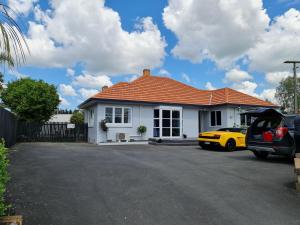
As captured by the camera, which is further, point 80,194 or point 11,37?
point 80,194

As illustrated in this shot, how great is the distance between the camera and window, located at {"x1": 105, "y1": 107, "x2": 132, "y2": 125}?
19484 mm

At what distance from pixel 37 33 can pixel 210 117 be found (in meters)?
22.1

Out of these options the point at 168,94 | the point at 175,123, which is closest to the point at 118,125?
the point at 175,123

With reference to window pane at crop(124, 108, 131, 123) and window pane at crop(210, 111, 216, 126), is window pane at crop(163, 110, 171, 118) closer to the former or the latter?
window pane at crop(124, 108, 131, 123)

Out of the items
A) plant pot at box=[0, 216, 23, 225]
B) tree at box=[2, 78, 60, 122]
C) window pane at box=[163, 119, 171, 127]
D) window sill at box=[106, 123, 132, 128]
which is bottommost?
plant pot at box=[0, 216, 23, 225]

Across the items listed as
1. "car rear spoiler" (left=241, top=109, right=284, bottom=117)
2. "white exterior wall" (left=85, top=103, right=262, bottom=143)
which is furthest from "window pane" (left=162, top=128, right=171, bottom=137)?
"car rear spoiler" (left=241, top=109, right=284, bottom=117)

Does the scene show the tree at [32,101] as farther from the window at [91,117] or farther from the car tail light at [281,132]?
the car tail light at [281,132]

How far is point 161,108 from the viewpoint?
2114 centimetres

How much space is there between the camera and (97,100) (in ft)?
61.7

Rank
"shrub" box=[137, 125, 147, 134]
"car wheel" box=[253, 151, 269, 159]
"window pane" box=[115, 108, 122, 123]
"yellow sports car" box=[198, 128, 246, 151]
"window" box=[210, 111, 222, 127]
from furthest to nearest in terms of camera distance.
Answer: "window" box=[210, 111, 222, 127]
"shrub" box=[137, 125, 147, 134]
"window pane" box=[115, 108, 122, 123]
"yellow sports car" box=[198, 128, 246, 151]
"car wheel" box=[253, 151, 269, 159]

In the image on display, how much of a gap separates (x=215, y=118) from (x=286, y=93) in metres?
36.4

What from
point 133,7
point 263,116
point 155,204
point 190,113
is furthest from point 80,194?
point 190,113

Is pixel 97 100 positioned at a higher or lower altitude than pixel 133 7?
lower

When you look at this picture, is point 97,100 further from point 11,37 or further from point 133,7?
point 11,37
